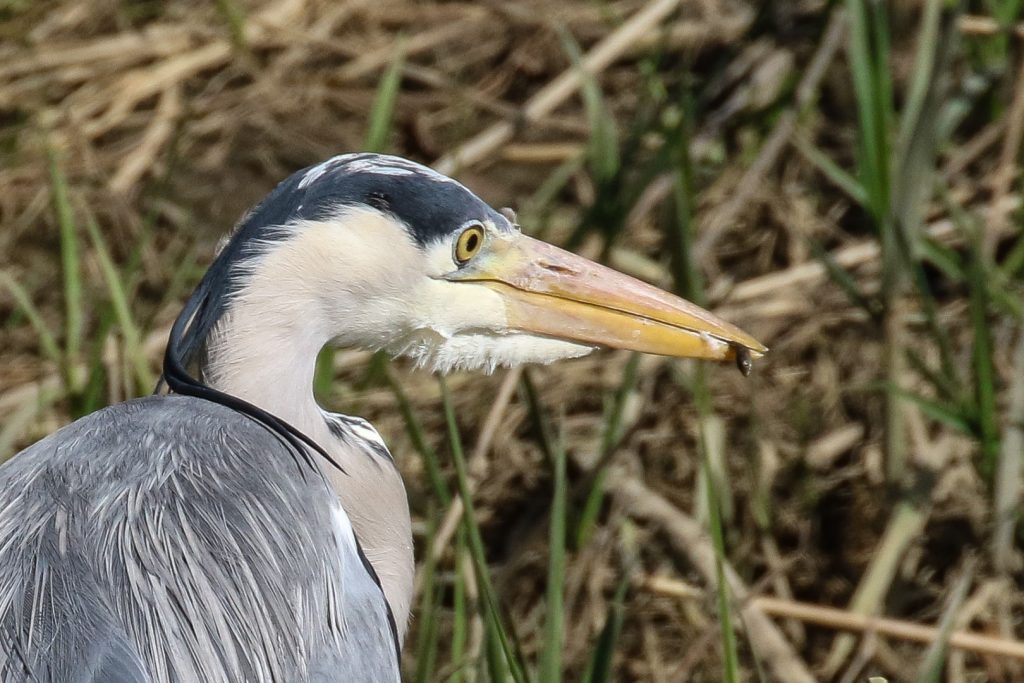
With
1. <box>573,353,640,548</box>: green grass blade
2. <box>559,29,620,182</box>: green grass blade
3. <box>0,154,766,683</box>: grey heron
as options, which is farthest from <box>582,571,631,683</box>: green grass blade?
<box>559,29,620,182</box>: green grass blade

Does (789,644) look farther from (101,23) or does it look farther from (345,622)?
(101,23)

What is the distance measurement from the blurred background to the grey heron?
19cm

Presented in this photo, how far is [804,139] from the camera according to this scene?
3.68 metres

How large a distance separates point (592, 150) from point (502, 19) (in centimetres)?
116

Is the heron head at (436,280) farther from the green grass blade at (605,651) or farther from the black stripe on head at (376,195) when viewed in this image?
the green grass blade at (605,651)

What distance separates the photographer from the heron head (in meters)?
1.99

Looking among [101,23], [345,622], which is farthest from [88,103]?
[345,622]

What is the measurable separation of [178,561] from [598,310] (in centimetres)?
74

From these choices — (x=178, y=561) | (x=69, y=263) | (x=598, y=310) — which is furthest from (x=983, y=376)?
(x=69, y=263)

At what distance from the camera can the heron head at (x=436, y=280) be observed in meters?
1.99

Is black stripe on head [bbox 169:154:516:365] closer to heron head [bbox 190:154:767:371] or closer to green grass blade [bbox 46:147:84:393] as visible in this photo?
heron head [bbox 190:154:767:371]

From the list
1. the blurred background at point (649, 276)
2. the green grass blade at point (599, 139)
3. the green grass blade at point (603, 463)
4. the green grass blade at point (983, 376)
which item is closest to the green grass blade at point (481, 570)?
the blurred background at point (649, 276)

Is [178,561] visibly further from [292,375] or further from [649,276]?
[649,276]

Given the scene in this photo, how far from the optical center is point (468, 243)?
211cm
